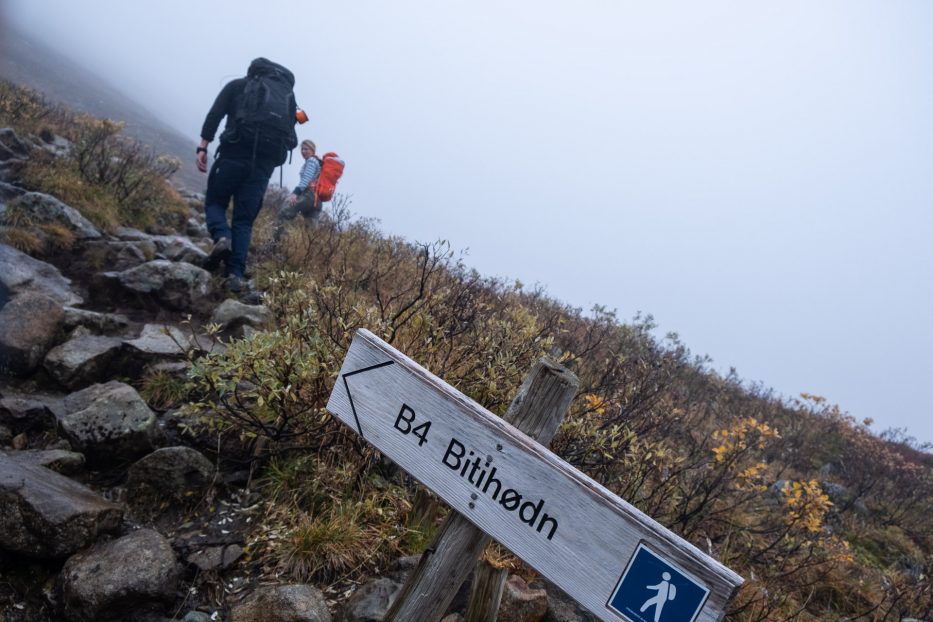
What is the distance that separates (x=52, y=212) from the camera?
527cm

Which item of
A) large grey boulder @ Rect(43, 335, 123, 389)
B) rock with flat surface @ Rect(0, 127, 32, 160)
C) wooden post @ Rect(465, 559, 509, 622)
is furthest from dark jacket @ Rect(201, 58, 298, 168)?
wooden post @ Rect(465, 559, 509, 622)

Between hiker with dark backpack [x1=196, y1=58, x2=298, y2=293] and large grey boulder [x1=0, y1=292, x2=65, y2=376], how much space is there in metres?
1.72

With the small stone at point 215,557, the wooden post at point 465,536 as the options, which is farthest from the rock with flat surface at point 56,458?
the wooden post at point 465,536

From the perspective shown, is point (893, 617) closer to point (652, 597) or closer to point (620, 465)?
point (620, 465)

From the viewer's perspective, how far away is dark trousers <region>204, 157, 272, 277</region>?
532 centimetres

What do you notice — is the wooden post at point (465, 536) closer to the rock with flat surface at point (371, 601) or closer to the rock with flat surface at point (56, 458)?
the rock with flat surface at point (371, 601)

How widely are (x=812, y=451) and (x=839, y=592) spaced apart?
178 inches

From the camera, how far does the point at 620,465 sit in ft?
12.4

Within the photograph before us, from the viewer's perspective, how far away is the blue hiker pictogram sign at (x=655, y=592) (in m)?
1.15

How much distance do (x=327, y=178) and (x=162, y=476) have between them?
845 centimetres

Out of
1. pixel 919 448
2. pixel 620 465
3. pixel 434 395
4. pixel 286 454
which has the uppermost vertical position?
pixel 919 448

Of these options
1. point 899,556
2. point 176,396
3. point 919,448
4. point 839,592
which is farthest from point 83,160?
point 919,448

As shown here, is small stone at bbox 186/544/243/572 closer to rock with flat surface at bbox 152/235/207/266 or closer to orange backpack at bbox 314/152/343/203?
rock with flat surface at bbox 152/235/207/266

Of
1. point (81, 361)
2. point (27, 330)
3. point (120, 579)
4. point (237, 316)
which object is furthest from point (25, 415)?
point (237, 316)
